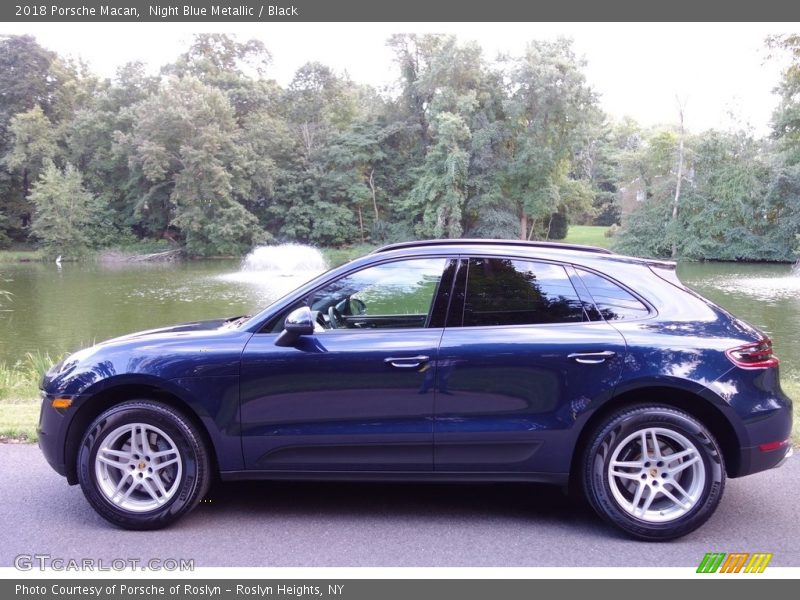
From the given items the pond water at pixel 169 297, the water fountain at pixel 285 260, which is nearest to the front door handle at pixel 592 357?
the pond water at pixel 169 297

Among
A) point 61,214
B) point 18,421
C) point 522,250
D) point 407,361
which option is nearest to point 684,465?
point 522,250

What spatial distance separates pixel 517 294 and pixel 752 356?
1.40 metres

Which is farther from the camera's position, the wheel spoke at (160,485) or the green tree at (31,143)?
the green tree at (31,143)

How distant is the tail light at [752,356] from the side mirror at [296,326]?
2.44 meters

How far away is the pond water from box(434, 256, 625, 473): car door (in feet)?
30.7

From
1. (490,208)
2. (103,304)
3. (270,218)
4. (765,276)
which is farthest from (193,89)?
(765,276)

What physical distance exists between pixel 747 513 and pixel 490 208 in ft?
142

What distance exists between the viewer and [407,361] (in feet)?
12.7

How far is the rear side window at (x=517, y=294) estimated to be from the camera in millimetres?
4023

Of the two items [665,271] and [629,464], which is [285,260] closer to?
[665,271]

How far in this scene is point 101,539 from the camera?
151 inches

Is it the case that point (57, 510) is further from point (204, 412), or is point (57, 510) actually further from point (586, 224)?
point (586, 224)

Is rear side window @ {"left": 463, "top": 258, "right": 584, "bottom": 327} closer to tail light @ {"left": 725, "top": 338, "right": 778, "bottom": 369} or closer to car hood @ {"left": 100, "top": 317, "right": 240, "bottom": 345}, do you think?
tail light @ {"left": 725, "top": 338, "right": 778, "bottom": 369}

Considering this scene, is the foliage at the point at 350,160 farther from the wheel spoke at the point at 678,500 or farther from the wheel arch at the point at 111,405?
the wheel arch at the point at 111,405
